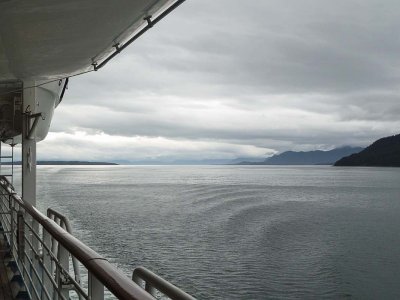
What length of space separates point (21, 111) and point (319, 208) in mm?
33321

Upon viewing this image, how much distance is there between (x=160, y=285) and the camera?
3.60ft

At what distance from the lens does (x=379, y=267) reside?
56.1 ft

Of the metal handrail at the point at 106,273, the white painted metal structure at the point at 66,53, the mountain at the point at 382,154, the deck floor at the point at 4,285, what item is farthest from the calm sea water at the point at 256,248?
the mountain at the point at 382,154

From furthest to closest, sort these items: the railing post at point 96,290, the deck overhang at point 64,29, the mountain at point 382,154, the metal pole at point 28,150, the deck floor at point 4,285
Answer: the mountain at point 382,154
the metal pole at point 28,150
the deck floor at point 4,285
the deck overhang at point 64,29
the railing post at point 96,290

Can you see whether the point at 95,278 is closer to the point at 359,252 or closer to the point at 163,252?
the point at 163,252

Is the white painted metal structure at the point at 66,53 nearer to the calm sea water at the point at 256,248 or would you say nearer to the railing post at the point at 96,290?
the railing post at the point at 96,290

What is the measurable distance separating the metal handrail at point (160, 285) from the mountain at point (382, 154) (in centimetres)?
14820

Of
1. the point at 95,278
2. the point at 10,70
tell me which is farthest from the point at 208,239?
the point at 95,278

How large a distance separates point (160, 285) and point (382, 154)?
153 metres

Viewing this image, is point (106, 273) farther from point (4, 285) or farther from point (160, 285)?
point (4, 285)

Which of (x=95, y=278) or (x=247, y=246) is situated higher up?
(x=95, y=278)

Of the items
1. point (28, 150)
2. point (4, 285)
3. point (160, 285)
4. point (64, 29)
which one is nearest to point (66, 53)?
point (64, 29)

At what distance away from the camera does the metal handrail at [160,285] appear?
956mm

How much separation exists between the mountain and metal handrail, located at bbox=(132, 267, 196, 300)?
148200 millimetres
